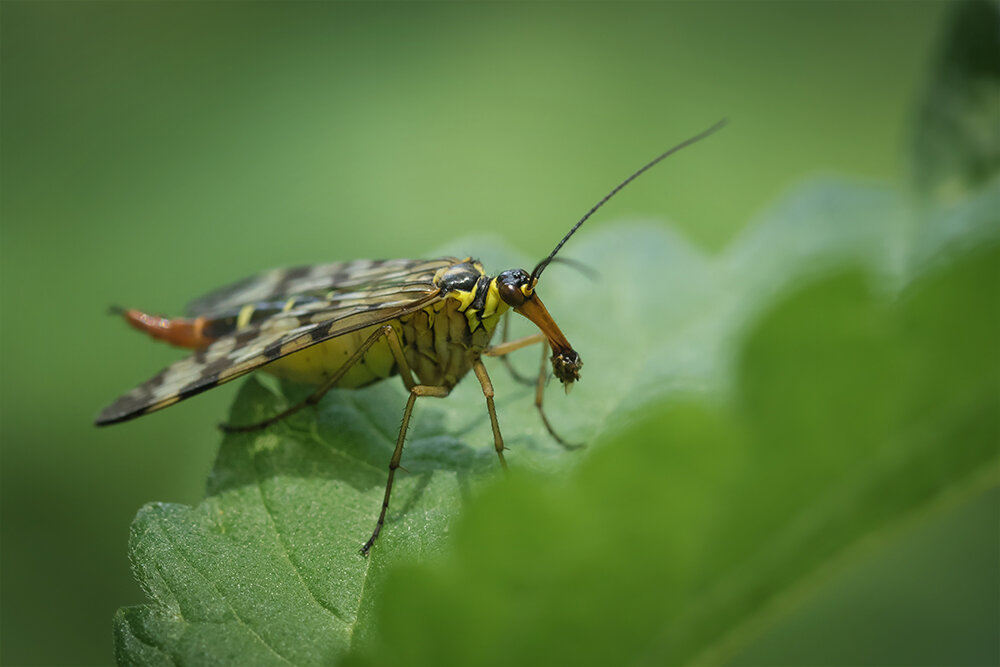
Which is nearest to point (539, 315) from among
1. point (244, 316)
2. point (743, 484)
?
point (244, 316)

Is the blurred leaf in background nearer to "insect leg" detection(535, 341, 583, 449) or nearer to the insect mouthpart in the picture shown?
"insect leg" detection(535, 341, 583, 449)

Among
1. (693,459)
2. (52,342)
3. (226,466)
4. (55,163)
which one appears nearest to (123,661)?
(226,466)

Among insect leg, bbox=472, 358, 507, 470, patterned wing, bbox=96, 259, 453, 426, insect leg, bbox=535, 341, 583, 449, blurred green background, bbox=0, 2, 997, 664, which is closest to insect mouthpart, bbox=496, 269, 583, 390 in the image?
insect leg, bbox=535, 341, 583, 449

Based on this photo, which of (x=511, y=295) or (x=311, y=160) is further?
(x=311, y=160)

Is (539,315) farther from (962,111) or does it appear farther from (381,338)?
A: (962,111)

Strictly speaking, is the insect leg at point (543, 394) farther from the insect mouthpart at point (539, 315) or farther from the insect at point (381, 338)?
the insect mouthpart at point (539, 315)

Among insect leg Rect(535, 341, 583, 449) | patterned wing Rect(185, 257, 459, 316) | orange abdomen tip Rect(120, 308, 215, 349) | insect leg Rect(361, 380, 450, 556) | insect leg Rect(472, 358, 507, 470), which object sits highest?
orange abdomen tip Rect(120, 308, 215, 349)
